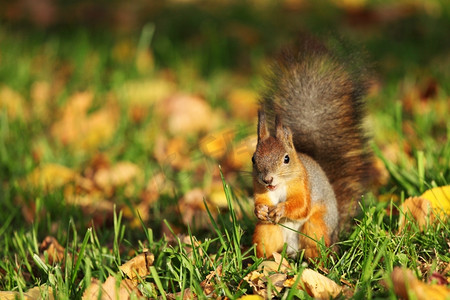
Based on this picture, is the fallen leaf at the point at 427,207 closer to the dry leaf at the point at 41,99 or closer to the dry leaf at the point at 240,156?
the dry leaf at the point at 240,156

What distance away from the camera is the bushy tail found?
6.67 feet

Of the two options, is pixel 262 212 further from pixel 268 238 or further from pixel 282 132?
pixel 282 132

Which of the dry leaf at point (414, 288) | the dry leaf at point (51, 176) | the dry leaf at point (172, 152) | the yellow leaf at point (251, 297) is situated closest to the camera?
the dry leaf at point (414, 288)

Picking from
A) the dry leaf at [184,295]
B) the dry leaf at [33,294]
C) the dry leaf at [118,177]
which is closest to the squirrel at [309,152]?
the dry leaf at [184,295]

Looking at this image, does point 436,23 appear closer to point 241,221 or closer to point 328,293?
point 241,221

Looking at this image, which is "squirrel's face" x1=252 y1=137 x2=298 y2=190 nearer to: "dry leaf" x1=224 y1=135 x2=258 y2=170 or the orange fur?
the orange fur

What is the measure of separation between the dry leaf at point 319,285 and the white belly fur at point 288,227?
20 centimetres

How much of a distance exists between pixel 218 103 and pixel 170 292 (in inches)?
78.3

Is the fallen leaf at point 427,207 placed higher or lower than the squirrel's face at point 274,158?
lower

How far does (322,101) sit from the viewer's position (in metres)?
2.03

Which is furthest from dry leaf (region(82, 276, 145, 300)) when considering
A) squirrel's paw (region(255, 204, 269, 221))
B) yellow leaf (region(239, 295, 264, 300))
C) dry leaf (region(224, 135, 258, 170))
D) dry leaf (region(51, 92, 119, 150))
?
dry leaf (region(51, 92, 119, 150))

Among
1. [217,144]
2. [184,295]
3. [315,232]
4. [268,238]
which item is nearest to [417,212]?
[315,232]

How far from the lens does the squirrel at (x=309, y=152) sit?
181cm

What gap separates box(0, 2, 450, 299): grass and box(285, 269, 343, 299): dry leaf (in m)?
0.03
